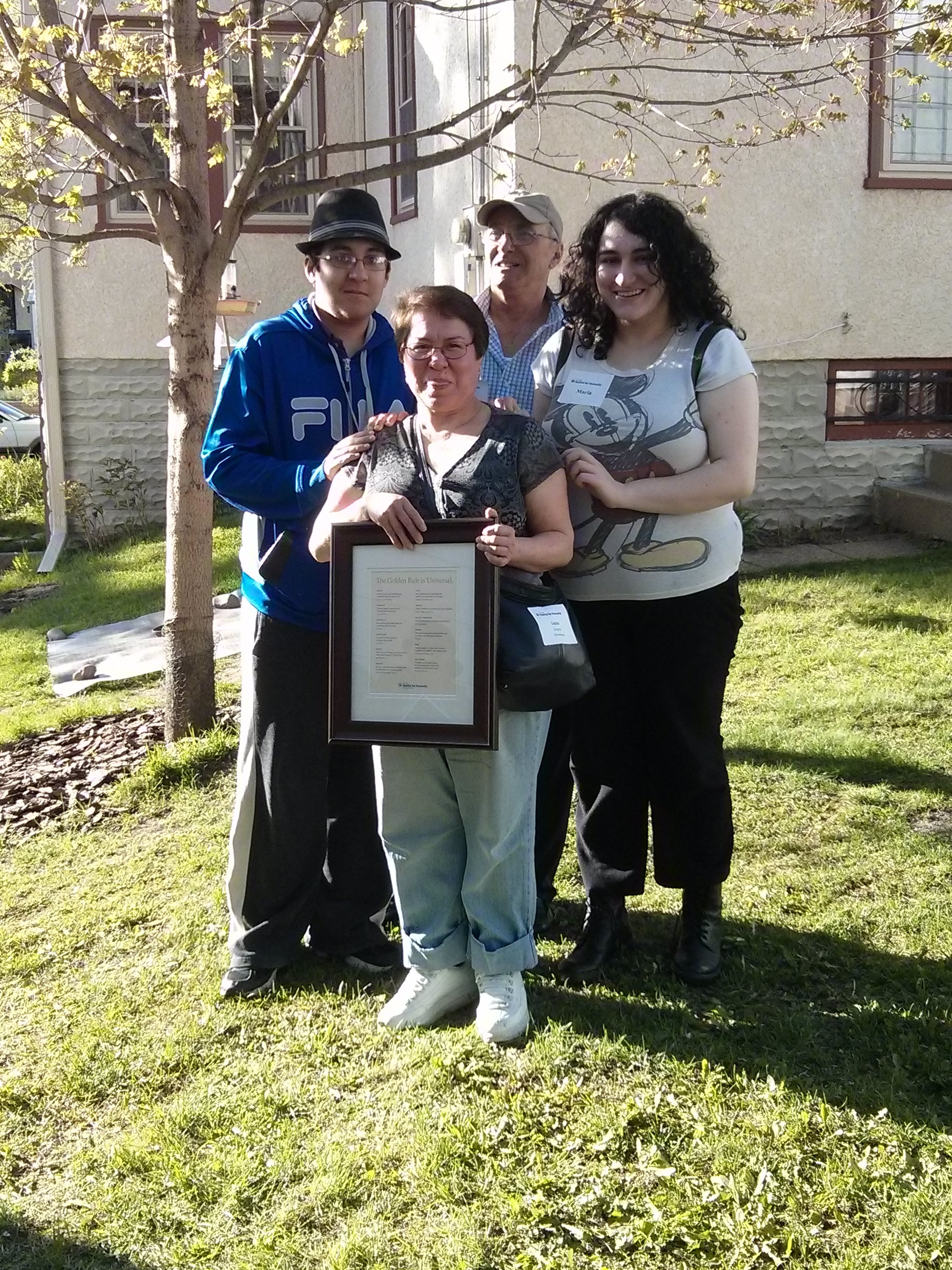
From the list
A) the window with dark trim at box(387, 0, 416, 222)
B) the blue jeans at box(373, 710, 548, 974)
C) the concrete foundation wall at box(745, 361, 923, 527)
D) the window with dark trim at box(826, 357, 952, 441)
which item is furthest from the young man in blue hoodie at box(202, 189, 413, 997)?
the window with dark trim at box(387, 0, 416, 222)

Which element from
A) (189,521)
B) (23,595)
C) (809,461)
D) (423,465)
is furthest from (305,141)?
(423,465)

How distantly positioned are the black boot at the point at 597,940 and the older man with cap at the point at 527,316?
0.18m

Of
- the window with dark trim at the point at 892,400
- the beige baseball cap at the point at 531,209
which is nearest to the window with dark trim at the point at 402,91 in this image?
the window with dark trim at the point at 892,400

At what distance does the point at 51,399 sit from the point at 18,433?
36.2ft

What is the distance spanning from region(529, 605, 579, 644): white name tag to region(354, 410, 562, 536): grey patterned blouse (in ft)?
0.67

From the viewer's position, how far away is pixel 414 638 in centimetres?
312

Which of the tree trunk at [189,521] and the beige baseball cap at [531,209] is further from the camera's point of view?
the tree trunk at [189,521]

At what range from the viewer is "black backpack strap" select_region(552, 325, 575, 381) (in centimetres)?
352

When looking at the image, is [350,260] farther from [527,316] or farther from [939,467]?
[939,467]

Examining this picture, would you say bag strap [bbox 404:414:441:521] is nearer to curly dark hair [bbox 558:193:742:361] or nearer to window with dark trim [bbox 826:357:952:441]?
curly dark hair [bbox 558:193:742:361]

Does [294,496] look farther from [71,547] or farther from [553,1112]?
[71,547]

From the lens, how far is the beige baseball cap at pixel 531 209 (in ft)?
12.4

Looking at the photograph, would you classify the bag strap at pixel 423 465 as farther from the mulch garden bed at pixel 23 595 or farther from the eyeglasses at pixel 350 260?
the mulch garden bed at pixel 23 595

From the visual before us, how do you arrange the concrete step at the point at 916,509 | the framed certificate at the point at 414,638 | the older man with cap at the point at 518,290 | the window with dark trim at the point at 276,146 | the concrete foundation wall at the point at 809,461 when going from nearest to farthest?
1. the framed certificate at the point at 414,638
2. the older man with cap at the point at 518,290
3. the concrete step at the point at 916,509
4. the concrete foundation wall at the point at 809,461
5. the window with dark trim at the point at 276,146
